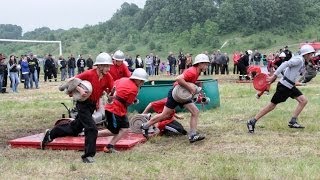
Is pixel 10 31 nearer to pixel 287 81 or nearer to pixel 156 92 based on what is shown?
pixel 156 92

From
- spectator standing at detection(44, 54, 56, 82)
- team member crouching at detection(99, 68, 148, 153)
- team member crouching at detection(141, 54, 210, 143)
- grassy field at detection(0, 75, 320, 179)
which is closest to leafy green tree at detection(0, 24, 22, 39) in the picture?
spectator standing at detection(44, 54, 56, 82)

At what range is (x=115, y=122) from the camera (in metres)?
8.94

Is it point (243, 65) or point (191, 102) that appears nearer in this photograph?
point (191, 102)

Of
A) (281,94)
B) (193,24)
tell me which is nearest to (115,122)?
(281,94)

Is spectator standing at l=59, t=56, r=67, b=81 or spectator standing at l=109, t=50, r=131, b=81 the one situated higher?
spectator standing at l=109, t=50, r=131, b=81

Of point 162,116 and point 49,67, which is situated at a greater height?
point 49,67

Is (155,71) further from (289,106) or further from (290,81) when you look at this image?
(290,81)

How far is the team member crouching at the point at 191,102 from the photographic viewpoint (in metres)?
9.58

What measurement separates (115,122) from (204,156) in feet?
4.84

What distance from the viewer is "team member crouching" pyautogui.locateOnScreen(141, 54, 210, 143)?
9.58 metres

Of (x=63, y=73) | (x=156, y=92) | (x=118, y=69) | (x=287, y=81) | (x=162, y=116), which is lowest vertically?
(x=63, y=73)

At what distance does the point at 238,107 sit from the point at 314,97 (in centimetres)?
364

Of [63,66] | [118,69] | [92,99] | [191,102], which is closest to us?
[92,99]

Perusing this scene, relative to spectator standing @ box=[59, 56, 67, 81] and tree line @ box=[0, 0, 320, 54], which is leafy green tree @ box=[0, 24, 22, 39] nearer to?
tree line @ box=[0, 0, 320, 54]
